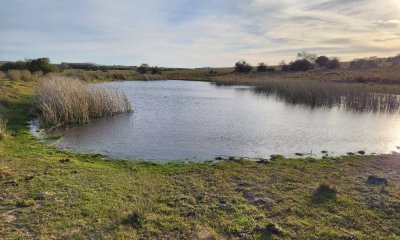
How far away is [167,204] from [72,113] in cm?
1244

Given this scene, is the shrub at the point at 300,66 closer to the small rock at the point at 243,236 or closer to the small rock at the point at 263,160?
the small rock at the point at 263,160

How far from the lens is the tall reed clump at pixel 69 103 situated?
1647 cm

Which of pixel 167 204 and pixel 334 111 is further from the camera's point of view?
pixel 334 111

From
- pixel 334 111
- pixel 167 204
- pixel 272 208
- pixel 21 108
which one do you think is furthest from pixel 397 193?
pixel 21 108

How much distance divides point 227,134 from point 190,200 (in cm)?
864

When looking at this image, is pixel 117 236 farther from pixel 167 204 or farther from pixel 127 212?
pixel 167 204

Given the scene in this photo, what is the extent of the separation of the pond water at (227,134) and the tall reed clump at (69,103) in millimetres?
880

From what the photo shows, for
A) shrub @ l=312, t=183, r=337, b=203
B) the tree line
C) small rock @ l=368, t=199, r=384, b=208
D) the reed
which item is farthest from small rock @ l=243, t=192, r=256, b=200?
the tree line

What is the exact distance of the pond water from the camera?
11852 millimetres

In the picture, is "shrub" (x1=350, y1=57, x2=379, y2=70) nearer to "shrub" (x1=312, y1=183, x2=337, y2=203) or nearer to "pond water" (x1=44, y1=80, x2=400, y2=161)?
"pond water" (x1=44, y1=80, x2=400, y2=161)

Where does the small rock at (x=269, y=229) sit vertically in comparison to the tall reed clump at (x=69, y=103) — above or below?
below

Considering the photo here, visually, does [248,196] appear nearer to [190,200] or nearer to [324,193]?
A: [190,200]

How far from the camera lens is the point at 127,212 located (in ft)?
19.0

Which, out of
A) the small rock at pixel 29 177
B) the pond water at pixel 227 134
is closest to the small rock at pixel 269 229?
the small rock at pixel 29 177
